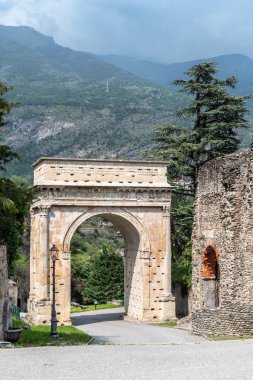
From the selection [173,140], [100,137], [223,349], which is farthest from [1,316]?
[100,137]

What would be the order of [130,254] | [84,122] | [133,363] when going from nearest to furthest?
[133,363], [130,254], [84,122]

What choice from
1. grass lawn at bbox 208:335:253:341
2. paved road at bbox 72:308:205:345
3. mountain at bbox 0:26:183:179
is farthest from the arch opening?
mountain at bbox 0:26:183:179

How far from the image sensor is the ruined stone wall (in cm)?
2239

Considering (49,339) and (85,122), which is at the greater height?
(85,122)

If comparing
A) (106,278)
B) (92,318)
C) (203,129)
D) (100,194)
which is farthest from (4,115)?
(106,278)

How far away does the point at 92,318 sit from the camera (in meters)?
40.8

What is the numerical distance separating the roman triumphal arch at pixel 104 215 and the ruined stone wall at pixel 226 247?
10.2 meters

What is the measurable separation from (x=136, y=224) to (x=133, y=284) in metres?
3.87

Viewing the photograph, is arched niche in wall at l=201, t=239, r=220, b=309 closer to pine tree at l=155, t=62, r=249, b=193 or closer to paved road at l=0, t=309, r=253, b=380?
paved road at l=0, t=309, r=253, b=380

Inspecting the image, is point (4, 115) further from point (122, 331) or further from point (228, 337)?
point (122, 331)

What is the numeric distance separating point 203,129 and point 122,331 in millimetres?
13850

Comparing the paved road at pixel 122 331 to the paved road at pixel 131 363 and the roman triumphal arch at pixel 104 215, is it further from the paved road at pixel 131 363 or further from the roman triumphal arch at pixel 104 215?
the paved road at pixel 131 363

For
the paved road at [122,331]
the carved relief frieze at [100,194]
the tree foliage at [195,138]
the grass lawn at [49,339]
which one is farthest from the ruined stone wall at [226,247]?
the tree foliage at [195,138]

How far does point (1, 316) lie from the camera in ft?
70.8
